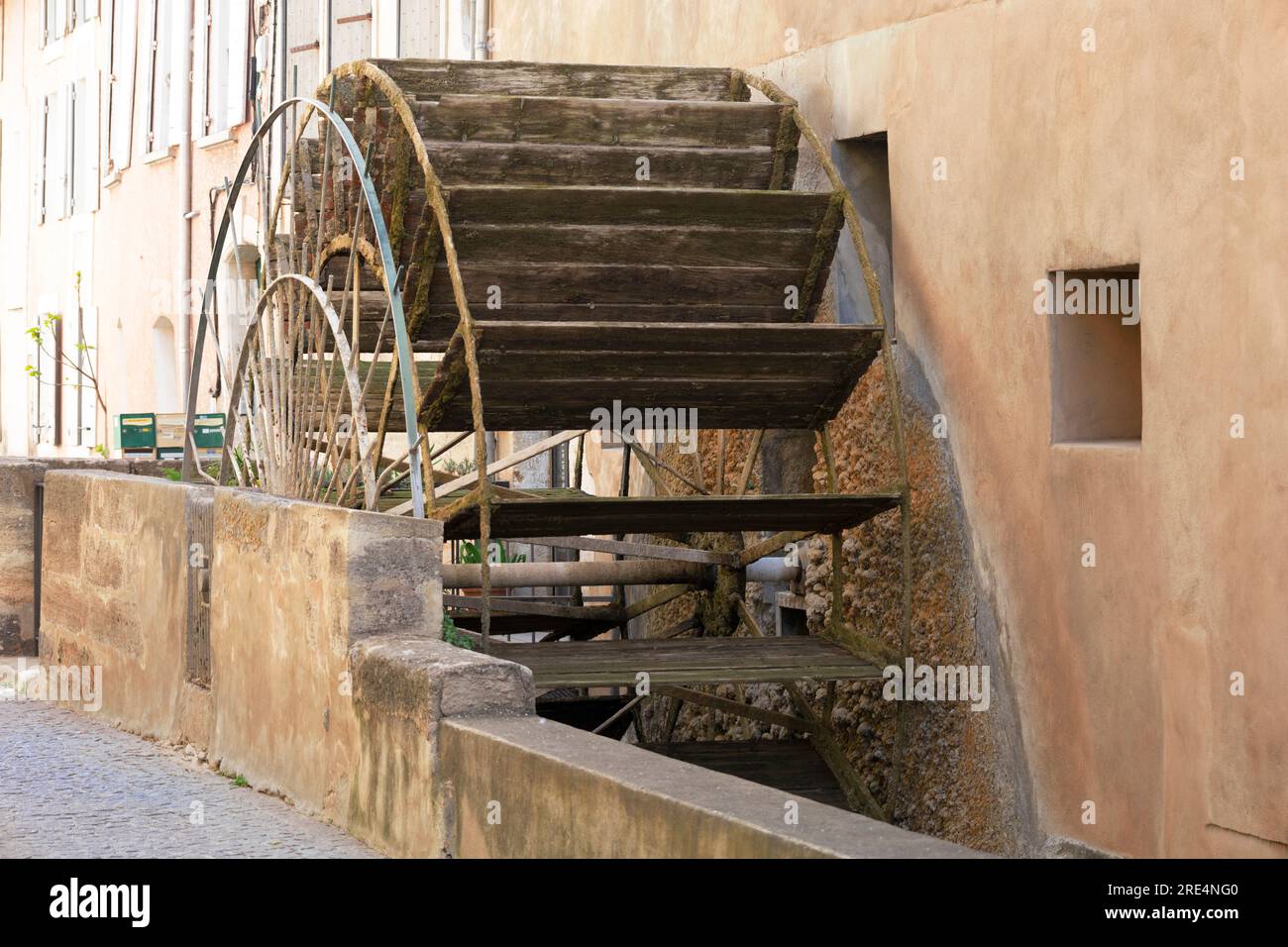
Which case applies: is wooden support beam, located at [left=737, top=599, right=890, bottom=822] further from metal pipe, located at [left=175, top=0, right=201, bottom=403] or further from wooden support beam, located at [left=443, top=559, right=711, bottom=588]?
metal pipe, located at [left=175, top=0, right=201, bottom=403]

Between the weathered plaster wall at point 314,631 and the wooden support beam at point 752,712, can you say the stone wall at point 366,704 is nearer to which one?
the weathered plaster wall at point 314,631

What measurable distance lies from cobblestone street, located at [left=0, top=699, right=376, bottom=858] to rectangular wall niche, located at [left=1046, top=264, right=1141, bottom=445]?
9.06 feet

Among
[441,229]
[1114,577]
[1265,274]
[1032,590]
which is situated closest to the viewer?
[1265,274]

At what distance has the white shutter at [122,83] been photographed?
62.8ft

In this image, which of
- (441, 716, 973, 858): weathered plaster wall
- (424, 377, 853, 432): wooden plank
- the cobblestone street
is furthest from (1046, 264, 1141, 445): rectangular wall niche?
the cobblestone street

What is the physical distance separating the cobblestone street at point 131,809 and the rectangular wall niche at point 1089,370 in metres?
2.76

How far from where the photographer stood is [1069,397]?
6.82 metres

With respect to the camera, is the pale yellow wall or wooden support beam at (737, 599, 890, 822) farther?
the pale yellow wall

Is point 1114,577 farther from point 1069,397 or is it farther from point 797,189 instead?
point 797,189

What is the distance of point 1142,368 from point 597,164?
2.66 m

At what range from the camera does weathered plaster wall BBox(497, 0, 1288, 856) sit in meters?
5.76

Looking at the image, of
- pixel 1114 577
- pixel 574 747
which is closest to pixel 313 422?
pixel 1114 577

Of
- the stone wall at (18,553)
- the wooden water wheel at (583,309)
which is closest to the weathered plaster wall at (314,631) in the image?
the wooden water wheel at (583,309)
